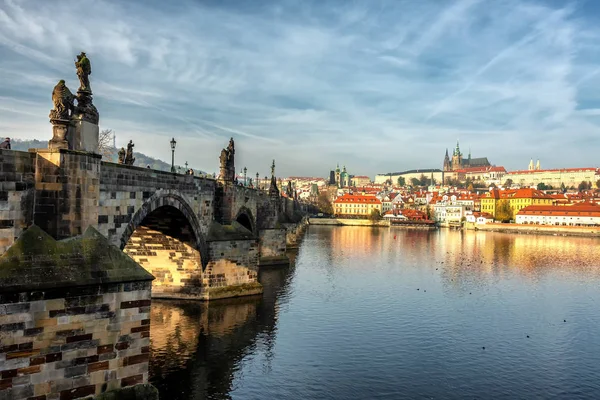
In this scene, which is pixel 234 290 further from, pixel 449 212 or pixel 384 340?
pixel 449 212

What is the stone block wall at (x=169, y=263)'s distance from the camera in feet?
94.3

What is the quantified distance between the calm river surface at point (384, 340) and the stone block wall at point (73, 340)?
4.15m

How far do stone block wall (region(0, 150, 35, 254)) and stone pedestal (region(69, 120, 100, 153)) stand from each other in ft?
4.34

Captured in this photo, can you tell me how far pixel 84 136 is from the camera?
14672 mm

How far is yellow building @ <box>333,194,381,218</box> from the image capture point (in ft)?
527

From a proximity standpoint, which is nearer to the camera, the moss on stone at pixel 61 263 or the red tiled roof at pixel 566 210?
the moss on stone at pixel 61 263

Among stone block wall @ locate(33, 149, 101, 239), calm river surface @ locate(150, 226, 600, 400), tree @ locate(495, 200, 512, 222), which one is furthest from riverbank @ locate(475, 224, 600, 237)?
stone block wall @ locate(33, 149, 101, 239)

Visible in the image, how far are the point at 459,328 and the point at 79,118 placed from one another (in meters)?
22.4

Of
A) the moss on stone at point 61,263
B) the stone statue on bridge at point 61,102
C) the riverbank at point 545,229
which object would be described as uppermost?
the stone statue on bridge at point 61,102

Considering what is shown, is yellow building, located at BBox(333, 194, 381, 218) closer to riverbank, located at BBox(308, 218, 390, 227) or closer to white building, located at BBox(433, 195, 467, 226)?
white building, located at BBox(433, 195, 467, 226)

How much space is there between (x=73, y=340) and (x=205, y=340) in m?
11.0

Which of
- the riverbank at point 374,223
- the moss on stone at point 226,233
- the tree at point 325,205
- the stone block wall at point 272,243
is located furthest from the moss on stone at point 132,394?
the tree at point 325,205

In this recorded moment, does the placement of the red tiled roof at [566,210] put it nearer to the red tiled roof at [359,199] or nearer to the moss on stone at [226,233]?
the red tiled roof at [359,199]

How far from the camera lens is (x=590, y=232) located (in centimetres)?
11312
